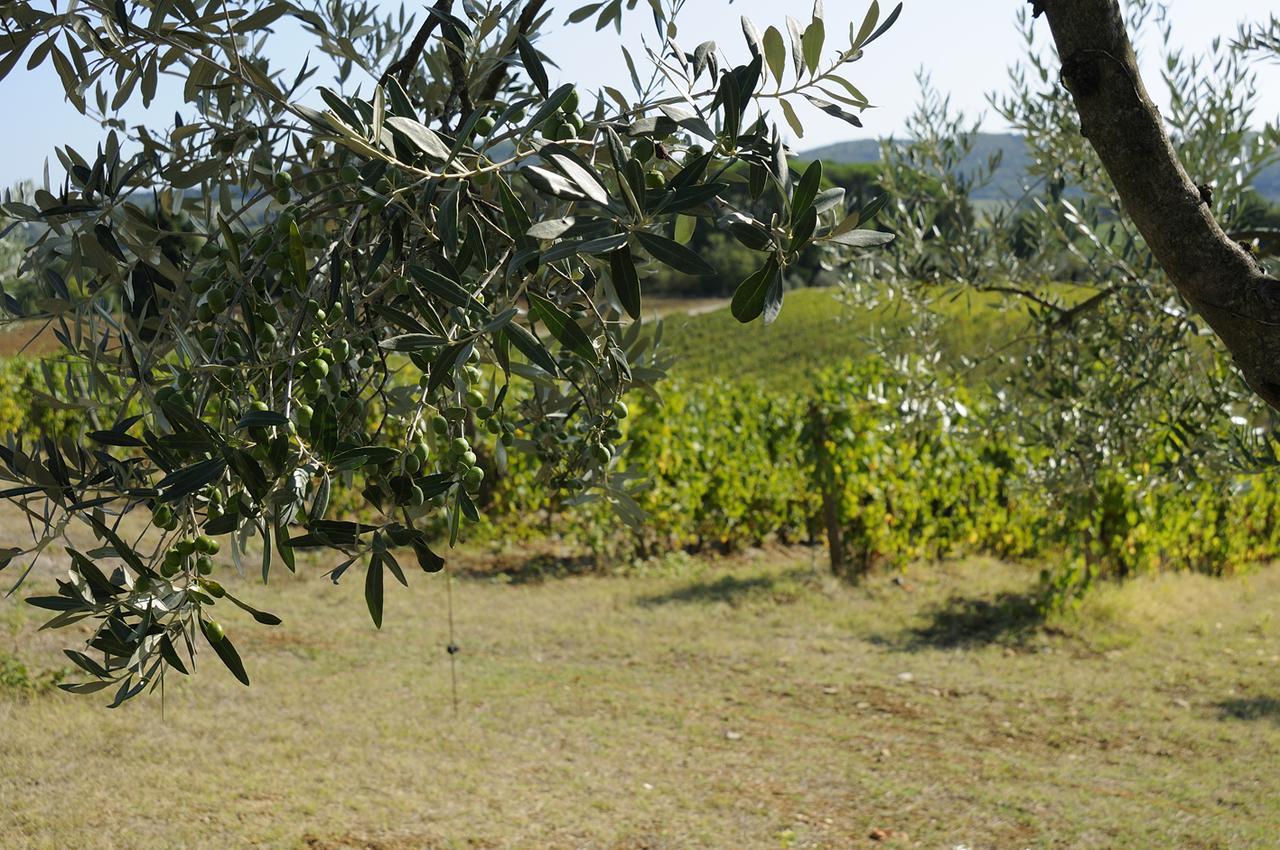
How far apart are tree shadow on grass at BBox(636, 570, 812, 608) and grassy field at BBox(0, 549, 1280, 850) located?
0.08ft

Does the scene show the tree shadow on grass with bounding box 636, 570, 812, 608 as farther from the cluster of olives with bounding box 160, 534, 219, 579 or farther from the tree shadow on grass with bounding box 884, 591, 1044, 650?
the cluster of olives with bounding box 160, 534, 219, 579

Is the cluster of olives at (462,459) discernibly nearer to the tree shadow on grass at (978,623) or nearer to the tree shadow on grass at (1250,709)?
the tree shadow on grass at (1250,709)

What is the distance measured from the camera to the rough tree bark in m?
1.76

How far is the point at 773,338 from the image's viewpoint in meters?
38.4

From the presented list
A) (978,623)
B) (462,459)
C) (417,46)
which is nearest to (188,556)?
(462,459)

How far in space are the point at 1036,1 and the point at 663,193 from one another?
95cm

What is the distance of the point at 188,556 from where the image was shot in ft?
5.07

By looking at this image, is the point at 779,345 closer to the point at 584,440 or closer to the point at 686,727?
Answer: the point at 686,727

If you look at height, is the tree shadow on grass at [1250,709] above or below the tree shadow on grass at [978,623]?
below

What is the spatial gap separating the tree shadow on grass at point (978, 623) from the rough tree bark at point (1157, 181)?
16.7 ft

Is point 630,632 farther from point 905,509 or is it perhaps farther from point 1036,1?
point 1036,1

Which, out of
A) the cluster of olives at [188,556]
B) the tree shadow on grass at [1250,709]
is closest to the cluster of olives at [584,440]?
the cluster of olives at [188,556]

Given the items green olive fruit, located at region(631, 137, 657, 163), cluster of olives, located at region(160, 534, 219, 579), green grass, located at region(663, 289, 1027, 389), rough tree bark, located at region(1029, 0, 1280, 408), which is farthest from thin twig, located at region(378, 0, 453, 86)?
green grass, located at region(663, 289, 1027, 389)

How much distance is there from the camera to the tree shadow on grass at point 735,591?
7484 millimetres
